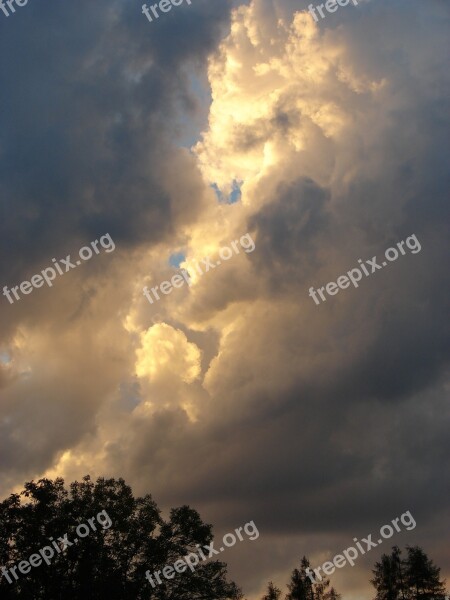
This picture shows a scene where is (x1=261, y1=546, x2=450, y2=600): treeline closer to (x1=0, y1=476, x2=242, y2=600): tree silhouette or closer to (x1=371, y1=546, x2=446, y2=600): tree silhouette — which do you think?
(x1=371, y1=546, x2=446, y2=600): tree silhouette

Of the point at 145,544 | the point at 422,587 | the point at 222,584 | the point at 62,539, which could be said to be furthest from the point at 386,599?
the point at 62,539

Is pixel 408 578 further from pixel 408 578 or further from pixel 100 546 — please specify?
pixel 100 546

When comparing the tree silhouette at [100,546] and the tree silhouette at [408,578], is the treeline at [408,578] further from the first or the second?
the tree silhouette at [100,546]

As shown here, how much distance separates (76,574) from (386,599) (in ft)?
177

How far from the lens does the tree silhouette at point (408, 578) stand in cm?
9350

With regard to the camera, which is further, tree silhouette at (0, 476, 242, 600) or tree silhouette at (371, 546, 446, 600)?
tree silhouette at (371, 546, 446, 600)

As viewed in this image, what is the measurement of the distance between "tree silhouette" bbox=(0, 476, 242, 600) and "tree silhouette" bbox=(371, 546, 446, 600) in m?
41.6

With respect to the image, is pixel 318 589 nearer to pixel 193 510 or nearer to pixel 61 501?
pixel 193 510

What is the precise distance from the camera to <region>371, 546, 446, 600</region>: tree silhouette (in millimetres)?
93500

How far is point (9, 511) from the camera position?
62.6 metres

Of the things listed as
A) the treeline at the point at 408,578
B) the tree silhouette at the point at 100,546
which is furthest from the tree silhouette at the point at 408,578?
the tree silhouette at the point at 100,546

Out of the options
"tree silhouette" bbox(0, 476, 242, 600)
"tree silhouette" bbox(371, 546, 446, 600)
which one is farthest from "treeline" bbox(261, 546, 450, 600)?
"tree silhouette" bbox(0, 476, 242, 600)

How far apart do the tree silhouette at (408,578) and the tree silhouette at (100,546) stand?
→ 4159cm

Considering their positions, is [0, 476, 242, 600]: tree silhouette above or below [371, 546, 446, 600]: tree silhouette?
above
